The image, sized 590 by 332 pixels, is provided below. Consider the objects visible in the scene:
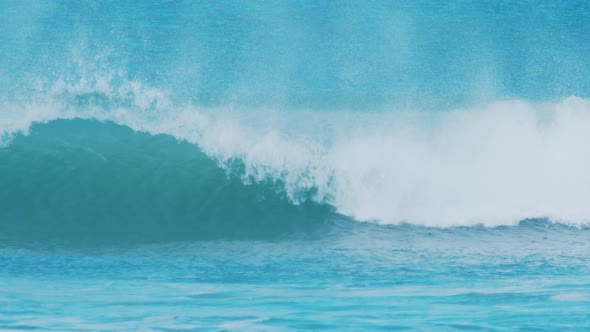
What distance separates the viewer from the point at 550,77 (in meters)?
26.8

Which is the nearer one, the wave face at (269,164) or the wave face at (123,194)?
the wave face at (123,194)

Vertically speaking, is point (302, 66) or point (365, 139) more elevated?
point (302, 66)

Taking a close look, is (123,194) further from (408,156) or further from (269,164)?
(408,156)

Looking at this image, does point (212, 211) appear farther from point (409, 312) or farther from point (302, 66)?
point (302, 66)

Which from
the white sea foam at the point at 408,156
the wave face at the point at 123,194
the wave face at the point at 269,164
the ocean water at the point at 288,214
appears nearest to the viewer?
the ocean water at the point at 288,214

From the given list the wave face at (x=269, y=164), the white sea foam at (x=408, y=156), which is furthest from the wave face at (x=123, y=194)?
the white sea foam at (x=408, y=156)

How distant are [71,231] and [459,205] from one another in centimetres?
444

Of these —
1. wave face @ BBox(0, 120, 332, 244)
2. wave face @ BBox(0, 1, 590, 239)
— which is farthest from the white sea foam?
wave face @ BBox(0, 120, 332, 244)

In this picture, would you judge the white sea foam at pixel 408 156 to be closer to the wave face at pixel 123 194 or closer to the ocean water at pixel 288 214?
the ocean water at pixel 288 214

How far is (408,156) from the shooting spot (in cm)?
1246

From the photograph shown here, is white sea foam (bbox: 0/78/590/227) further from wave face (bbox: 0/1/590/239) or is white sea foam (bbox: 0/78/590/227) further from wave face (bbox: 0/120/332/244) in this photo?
wave face (bbox: 0/120/332/244)

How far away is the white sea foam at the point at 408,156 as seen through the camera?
11.2 m

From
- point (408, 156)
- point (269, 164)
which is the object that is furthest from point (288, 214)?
point (408, 156)

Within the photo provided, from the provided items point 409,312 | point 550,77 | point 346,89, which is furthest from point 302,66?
point 409,312
